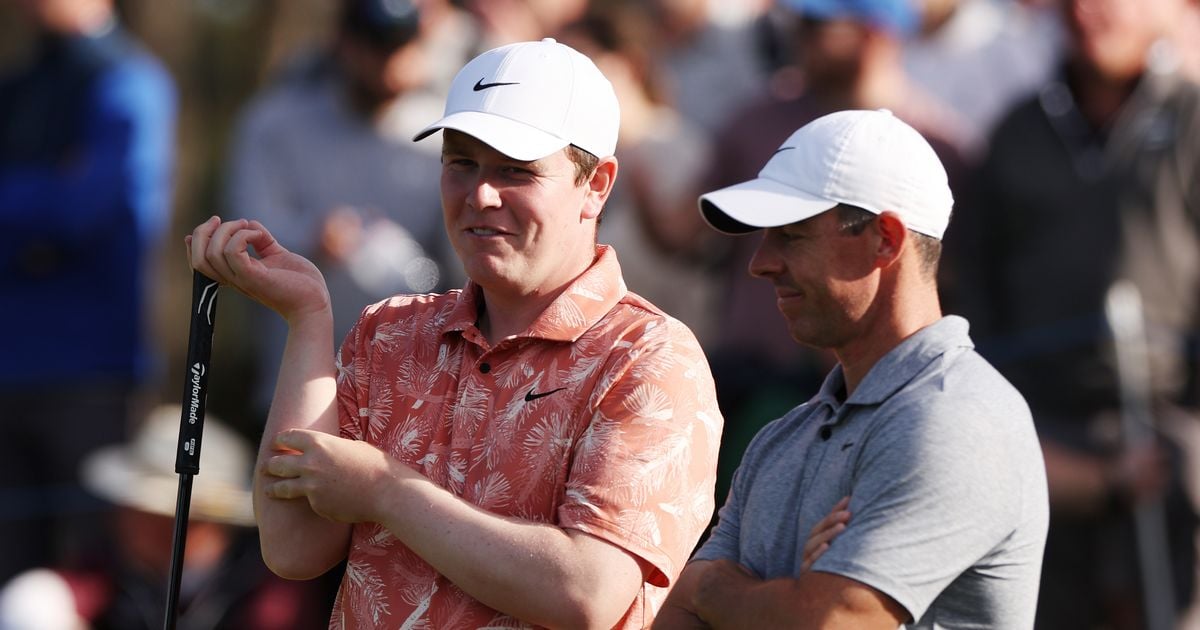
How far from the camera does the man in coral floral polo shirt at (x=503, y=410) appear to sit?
3273 millimetres

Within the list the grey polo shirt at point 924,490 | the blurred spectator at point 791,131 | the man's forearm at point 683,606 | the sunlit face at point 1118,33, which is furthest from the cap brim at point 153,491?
the grey polo shirt at point 924,490

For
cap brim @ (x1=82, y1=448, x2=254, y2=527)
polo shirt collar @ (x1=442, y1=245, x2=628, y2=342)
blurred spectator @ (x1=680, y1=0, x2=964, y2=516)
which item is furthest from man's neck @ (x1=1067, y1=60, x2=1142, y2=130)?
polo shirt collar @ (x1=442, y1=245, x2=628, y2=342)

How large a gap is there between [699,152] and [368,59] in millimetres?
1387

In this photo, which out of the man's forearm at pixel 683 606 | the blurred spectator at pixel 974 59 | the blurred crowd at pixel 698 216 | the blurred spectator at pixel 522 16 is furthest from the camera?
the blurred spectator at pixel 522 16

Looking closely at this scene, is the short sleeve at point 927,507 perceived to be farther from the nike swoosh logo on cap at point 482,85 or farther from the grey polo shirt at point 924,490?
the nike swoosh logo on cap at point 482,85

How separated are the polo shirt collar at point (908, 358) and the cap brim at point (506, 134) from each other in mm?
722

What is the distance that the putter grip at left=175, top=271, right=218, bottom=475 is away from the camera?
3650 mm

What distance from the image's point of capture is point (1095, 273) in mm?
6578

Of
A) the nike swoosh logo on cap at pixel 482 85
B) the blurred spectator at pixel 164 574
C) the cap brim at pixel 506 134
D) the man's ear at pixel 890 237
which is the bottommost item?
the blurred spectator at pixel 164 574

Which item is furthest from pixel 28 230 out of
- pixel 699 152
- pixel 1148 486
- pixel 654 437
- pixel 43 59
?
pixel 654 437

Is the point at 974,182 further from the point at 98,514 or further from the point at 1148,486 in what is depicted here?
the point at 98,514

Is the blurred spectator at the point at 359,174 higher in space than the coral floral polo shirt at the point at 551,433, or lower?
lower

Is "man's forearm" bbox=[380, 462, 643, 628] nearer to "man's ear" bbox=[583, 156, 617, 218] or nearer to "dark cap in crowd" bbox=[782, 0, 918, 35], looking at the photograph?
"man's ear" bbox=[583, 156, 617, 218]

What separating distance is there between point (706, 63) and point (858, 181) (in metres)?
5.37
